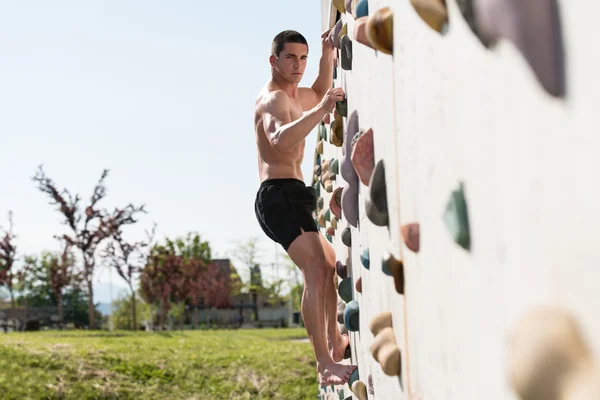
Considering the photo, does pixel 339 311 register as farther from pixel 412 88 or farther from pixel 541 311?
pixel 541 311

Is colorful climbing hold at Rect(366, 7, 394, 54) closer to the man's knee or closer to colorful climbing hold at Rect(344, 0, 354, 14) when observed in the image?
colorful climbing hold at Rect(344, 0, 354, 14)

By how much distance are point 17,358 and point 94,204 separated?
12.4 meters

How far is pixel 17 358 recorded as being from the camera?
8.08 meters

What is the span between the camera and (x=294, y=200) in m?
2.99

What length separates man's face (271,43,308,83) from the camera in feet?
9.78

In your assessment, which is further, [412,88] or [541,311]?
[412,88]

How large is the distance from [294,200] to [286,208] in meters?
0.05

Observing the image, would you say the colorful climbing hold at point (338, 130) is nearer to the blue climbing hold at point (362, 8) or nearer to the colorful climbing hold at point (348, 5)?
the colorful climbing hold at point (348, 5)

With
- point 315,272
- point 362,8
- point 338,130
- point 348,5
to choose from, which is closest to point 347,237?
point 315,272

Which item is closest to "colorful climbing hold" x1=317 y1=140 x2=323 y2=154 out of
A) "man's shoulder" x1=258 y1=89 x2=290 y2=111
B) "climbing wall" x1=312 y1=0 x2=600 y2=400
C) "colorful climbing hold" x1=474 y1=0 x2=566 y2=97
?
"man's shoulder" x1=258 y1=89 x2=290 y2=111

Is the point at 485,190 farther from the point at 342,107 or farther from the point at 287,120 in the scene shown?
the point at 287,120

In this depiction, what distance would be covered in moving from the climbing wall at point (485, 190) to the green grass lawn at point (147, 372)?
248 inches

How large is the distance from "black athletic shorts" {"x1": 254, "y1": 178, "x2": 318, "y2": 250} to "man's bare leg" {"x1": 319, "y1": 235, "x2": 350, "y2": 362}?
11cm

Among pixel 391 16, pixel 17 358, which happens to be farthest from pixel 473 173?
pixel 17 358
